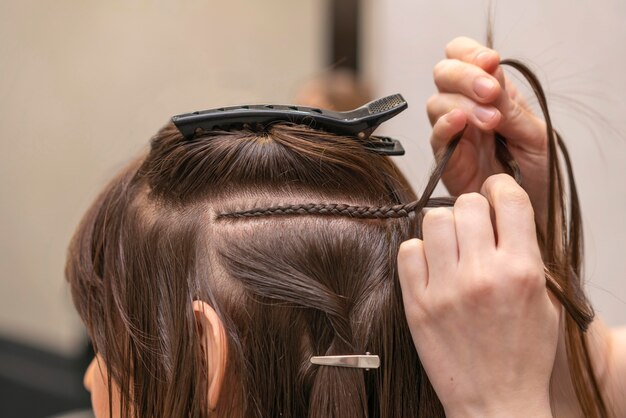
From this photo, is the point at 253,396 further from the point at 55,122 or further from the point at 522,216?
the point at 55,122

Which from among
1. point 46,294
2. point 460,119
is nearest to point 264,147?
point 460,119

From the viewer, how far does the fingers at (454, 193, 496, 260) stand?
620 mm

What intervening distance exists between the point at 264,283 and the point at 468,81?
1.05 feet

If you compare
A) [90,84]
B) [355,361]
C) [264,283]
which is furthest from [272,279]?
[90,84]

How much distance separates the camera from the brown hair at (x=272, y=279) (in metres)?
0.71

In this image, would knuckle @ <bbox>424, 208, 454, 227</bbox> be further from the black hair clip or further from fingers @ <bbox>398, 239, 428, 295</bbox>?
the black hair clip

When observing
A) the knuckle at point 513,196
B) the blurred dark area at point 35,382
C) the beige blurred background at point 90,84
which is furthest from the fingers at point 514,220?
the blurred dark area at point 35,382

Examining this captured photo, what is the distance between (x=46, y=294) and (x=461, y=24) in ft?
6.77

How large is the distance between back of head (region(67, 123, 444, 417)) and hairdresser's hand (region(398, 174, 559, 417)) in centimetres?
8

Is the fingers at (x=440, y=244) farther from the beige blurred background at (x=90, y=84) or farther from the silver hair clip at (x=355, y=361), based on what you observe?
the beige blurred background at (x=90, y=84)

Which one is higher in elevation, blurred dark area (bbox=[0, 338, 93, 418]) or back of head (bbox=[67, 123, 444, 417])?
back of head (bbox=[67, 123, 444, 417])

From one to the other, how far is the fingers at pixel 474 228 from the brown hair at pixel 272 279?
0.07m

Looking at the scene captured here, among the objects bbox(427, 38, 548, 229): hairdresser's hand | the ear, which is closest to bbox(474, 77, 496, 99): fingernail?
bbox(427, 38, 548, 229): hairdresser's hand

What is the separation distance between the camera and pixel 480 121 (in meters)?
0.79
